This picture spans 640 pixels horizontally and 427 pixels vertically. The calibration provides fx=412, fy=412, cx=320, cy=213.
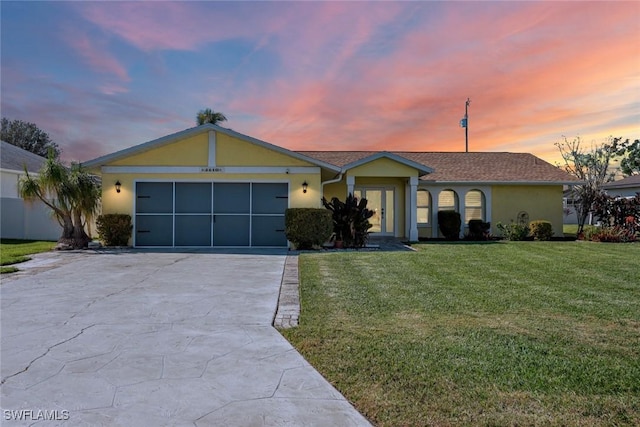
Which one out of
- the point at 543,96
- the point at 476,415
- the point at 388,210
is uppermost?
the point at 543,96

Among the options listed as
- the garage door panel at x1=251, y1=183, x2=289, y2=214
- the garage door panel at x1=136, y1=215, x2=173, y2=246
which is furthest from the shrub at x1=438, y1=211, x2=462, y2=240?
the garage door panel at x1=136, y1=215, x2=173, y2=246

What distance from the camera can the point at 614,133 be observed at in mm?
32688

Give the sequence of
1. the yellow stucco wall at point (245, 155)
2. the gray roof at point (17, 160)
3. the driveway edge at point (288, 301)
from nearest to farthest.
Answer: the driveway edge at point (288, 301) < the yellow stucco wall at point (245, 155) < the gray roof at point (17, 160)

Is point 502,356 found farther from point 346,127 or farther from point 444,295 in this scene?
point 346,127

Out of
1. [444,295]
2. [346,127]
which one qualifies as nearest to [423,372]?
[444,295]

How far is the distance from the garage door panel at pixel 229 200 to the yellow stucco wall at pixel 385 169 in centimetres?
454

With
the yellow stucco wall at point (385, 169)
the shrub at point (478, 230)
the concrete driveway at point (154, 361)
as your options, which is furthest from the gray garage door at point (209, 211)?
the shrub at point (478, 230)

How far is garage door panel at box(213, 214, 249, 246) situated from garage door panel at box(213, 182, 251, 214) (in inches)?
7.9

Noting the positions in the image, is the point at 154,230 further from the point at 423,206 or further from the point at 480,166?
the point at 480,166

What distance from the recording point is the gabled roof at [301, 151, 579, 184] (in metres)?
17.5

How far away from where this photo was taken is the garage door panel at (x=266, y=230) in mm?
13727

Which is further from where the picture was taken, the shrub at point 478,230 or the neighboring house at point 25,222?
the neighboring house at point 25,222

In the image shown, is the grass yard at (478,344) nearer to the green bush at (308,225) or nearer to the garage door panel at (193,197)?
the green bush at (308,225)

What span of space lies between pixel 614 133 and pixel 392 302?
3574cm
